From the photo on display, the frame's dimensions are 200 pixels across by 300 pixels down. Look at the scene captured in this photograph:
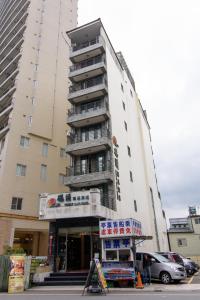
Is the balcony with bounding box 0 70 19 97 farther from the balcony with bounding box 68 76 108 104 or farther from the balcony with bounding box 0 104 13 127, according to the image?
the balcony with bounding box 68 76 108 104

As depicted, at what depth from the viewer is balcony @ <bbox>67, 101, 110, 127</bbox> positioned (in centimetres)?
2821

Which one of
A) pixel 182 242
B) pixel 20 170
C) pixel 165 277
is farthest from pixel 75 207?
pixel 182 242

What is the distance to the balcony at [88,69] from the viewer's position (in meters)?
31.4

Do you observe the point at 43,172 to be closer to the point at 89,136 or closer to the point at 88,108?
the point at 89,136

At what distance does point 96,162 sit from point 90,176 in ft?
8.06

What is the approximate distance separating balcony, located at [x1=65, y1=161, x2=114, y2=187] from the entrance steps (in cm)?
885

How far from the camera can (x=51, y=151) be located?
3516 centimetres

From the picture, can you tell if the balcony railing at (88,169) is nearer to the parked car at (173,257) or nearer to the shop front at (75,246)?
the shop front at (75,246)

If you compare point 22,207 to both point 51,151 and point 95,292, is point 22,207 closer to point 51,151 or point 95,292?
point 51,151

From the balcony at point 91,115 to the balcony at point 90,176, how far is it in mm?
5300

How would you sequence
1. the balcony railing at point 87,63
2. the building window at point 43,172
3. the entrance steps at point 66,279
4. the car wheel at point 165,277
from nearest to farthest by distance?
the car wheel at point 165,277, the entrance steps at point 66,279, the building window at point 43,172, the balcony railing at point 87,63

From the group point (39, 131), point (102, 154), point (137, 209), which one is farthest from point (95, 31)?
point (137, 209)

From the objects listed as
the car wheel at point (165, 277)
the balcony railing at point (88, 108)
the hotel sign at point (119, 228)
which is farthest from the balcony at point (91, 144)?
the car wheel at point (165, 277)

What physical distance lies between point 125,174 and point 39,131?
13.2 metres
